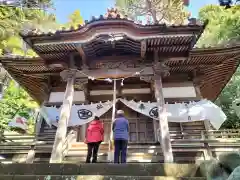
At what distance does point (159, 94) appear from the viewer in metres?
6.54

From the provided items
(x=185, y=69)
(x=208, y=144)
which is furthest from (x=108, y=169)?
(x=185, y=69)

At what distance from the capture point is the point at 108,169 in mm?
4484

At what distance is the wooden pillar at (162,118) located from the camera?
5.63 meters

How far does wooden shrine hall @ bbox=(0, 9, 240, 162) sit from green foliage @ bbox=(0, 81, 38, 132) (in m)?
5.50

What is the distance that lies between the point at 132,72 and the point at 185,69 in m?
2.59

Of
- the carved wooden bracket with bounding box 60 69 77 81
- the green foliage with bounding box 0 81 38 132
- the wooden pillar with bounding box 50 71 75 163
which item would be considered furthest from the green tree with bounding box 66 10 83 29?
the wooden pillar with bounding box 50 71 75 163

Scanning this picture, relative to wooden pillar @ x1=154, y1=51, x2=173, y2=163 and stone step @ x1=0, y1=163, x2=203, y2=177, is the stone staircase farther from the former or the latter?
wooden pillar @ x1=154, y1=51, x2=173, y2=163

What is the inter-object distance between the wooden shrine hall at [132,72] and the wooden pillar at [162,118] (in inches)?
1.0

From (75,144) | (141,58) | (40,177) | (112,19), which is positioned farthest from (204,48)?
(40,177)

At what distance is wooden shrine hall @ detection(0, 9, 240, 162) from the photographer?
653 centimetres

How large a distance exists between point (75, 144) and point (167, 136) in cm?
360

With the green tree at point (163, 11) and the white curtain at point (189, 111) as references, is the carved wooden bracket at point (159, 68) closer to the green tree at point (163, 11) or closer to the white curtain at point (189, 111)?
the white curtain at point (189, 111)

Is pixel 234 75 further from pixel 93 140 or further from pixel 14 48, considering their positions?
pixel 14 48

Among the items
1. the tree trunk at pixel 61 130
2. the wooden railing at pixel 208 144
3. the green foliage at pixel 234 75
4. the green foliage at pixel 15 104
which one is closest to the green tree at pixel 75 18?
the green foliage at pixel 15 104
